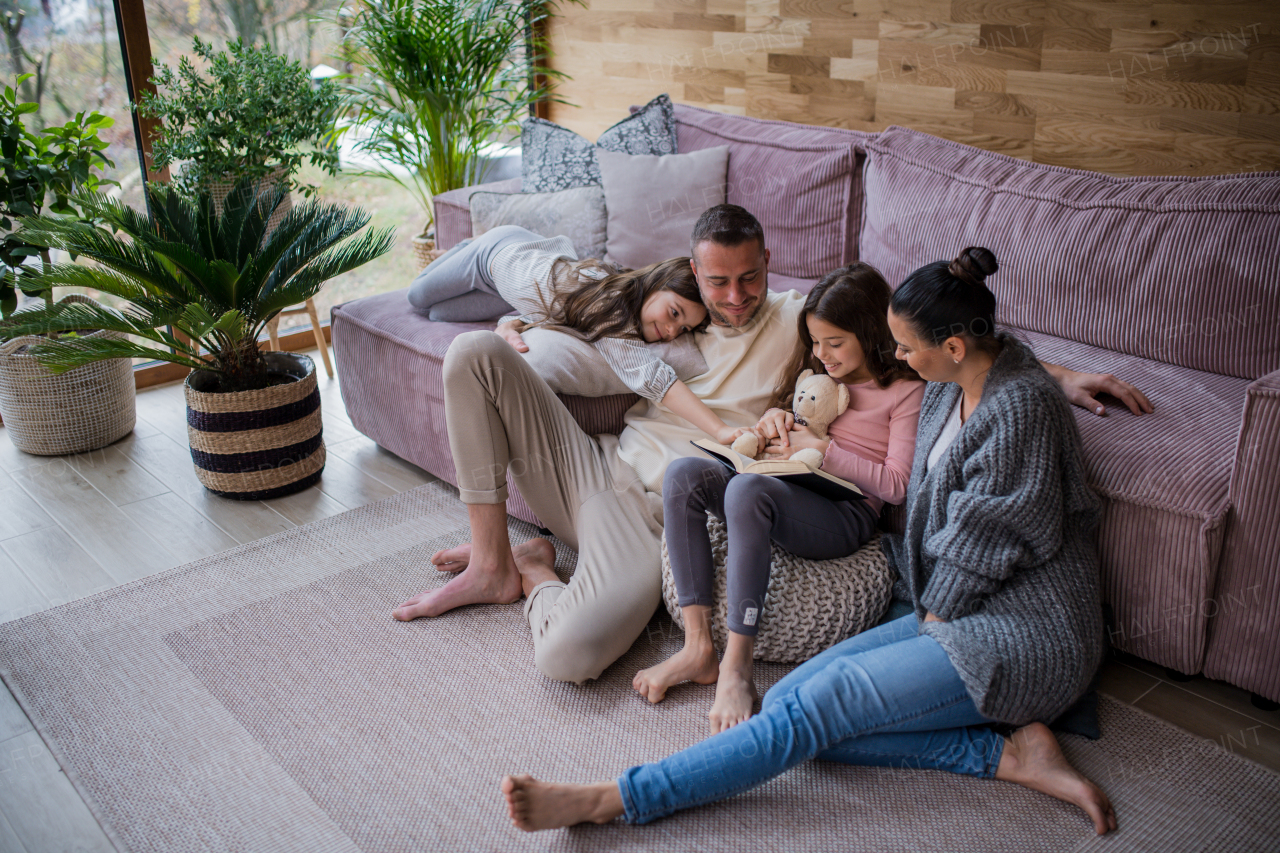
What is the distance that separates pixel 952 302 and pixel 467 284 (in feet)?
4.31

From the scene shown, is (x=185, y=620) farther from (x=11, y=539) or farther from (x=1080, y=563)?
(x=1080, y=563)

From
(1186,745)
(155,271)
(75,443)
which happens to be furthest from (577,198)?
(1186,745)

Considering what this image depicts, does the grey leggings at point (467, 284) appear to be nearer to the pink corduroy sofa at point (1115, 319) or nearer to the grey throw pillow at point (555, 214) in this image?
the pink corduroy sofa at point (1115, 319)

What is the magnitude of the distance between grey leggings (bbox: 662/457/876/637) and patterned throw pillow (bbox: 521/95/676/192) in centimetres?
130

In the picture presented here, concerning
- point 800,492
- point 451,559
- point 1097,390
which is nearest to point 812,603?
point 800,492

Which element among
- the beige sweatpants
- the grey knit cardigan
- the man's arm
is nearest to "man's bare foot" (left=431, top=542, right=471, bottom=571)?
the beige sweatpants

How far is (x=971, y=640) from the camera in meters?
1.42

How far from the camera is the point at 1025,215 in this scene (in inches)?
85.7

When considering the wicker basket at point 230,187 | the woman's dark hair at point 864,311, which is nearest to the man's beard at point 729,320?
the woman's dark hair at point 864,311

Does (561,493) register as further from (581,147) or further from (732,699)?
(581,147)

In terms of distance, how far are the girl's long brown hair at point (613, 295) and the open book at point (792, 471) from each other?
364 millimetres

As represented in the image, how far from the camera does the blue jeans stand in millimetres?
1411

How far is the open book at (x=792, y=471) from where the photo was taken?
168 centimetres

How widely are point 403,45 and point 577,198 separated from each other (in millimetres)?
944
